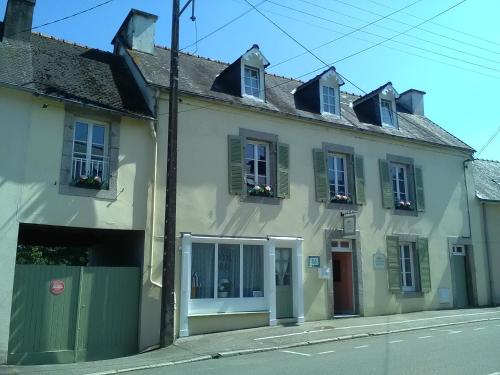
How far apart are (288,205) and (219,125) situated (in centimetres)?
303

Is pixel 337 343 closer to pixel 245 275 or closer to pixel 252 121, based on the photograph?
pixel 245 275

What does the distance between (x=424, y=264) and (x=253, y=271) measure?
21.2 ft

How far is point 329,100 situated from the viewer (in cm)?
1658

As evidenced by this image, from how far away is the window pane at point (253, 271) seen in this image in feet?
44.7

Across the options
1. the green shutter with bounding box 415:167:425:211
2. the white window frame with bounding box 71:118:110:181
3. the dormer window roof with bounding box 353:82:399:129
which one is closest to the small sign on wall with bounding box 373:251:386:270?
the green shutter with bounding box 415:167:425:211

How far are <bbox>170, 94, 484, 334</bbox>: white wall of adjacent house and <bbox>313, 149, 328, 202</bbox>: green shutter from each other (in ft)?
0.52

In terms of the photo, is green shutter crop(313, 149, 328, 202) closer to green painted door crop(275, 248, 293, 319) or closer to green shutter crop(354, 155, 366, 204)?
green shutter crop(354, 155, 366, 204)

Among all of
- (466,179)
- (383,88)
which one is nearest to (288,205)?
(383,88)

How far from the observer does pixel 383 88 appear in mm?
17797

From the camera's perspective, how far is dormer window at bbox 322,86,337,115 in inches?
648

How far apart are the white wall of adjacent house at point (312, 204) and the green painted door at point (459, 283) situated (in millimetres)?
374

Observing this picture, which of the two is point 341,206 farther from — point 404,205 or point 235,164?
point 235,164

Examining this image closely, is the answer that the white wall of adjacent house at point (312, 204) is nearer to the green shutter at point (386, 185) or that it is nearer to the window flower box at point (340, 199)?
the green shutter at point (386, 185)

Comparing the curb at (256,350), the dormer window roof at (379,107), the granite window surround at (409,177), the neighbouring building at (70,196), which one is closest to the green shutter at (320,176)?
the granite window surround at (409,177)
